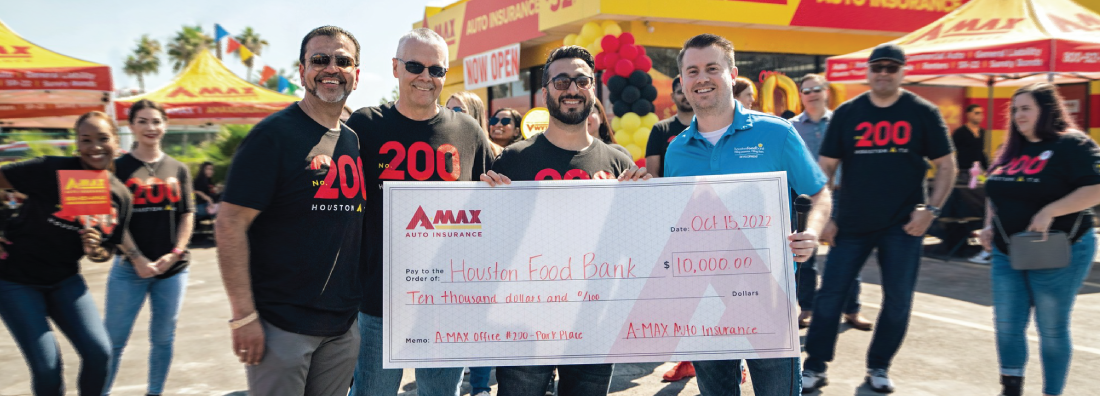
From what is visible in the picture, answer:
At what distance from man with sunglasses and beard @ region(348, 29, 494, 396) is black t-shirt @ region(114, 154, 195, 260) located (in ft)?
6.58

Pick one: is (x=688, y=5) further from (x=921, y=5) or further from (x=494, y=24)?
(x=921, y=5)

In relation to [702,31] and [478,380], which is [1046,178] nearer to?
[478,380]

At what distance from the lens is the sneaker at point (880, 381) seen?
430 cm

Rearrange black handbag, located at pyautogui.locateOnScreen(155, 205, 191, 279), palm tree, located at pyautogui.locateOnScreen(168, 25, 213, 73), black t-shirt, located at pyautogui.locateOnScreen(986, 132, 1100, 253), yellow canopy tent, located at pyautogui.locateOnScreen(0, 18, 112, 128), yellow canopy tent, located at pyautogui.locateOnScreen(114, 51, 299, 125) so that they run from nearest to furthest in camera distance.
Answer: black t-shirt, located at pyautogui.locateOnScreen(986, 132, 1100, 253) → black handbag, located at pyautogui.locateOnScreen(155, 205, 191, 279) → yellow canopy tent, located at pyautogui.locateOnScreen(0, 18, 112, 128) → yellow canopy tent, located at pyautogui.locateOnScreen(114, 51, 299, 125) → palm tree, located at pyautogui.locateOnScreen(168, 25, 213, 73)

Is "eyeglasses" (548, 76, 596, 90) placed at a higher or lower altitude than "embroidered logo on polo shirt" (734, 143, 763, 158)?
higher

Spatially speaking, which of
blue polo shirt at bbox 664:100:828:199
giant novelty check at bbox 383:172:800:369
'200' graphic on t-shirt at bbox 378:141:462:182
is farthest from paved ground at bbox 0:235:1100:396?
'200' graphic on t-shirt at bbox 378:141:462:182

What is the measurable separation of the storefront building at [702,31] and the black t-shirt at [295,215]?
9621 mm

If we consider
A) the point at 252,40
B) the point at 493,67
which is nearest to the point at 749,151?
the point at 493,67

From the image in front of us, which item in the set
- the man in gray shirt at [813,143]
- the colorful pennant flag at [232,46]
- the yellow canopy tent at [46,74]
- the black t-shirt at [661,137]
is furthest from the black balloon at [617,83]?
the colorful pennant flag at [232,46]

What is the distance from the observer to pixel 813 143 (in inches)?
248

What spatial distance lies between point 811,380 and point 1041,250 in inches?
57.3

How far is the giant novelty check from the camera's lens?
8.50 ft

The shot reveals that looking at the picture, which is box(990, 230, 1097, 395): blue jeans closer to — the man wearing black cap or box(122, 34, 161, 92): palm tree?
the man wearing black cap

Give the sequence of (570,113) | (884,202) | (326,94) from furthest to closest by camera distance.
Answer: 1. (884,202)
2. (570,113)
3. (326,94)
